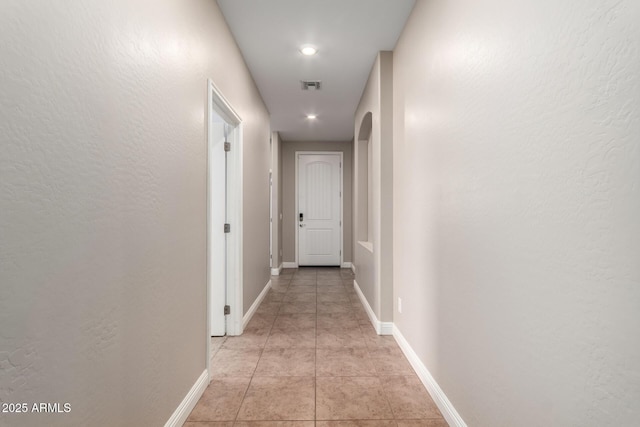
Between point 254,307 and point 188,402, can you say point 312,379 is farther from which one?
point 254,307

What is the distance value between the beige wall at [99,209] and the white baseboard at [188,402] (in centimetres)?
6

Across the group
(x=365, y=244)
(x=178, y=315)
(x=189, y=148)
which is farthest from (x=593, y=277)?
(x=365, y=244)

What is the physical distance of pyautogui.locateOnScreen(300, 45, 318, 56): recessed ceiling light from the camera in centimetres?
324

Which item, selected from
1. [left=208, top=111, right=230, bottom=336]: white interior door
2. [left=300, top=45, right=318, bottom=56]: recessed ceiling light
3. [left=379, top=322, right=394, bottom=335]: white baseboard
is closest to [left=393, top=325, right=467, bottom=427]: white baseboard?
[left=379, top=322, right=394, bottom=335]: white baseboard

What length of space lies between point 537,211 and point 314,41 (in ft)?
8.54

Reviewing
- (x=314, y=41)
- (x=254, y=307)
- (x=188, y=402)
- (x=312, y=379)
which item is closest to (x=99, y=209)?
(x=188, y=402)

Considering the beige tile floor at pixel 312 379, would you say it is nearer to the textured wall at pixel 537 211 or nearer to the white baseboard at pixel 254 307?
the white baseboard at pixel 254 307

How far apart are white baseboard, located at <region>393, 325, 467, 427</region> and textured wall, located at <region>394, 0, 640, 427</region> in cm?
6

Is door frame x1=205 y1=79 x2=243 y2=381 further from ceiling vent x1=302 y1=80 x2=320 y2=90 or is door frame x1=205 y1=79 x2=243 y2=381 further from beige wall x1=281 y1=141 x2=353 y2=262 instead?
beige wall x1=281 y1=141 x2=353 y2=262

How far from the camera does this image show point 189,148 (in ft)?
6.53

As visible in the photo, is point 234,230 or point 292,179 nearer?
point 234,230

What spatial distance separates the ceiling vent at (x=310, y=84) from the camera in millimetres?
4066

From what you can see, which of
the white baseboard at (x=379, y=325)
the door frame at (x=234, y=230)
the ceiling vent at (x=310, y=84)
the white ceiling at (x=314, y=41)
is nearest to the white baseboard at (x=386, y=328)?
the white baseboard at (x=379, y=325)

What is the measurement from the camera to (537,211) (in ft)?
3.73
